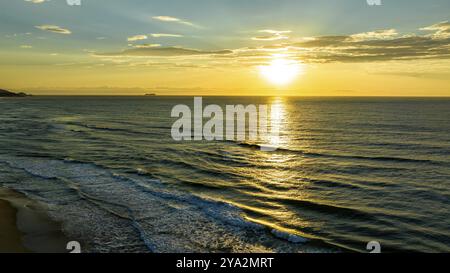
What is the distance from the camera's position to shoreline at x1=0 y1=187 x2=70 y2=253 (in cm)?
1333

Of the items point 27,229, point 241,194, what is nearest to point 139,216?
point 27,229

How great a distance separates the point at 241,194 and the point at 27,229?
1055cm

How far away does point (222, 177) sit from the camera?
24812mm

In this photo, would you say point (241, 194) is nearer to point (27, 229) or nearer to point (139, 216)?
point (139, 216)

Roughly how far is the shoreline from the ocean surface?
0.68 metres

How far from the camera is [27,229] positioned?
15094 mm

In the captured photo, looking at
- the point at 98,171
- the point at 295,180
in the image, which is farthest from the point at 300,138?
the point at 98,171

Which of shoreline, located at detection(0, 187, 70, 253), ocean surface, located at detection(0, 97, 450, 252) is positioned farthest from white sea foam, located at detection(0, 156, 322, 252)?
shoreline, located at detection(0, 187, 70, 253)

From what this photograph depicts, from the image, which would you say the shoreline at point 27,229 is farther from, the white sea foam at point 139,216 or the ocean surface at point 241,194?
the ocean surface at point 241,194

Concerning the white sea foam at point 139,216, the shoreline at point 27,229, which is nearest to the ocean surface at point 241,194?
the white sea foam at point 139,216

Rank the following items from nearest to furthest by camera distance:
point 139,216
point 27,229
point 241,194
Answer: point 27,229
point 139,216
point 241,194
